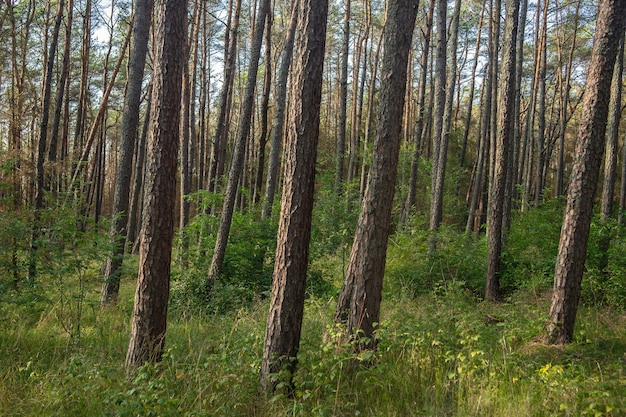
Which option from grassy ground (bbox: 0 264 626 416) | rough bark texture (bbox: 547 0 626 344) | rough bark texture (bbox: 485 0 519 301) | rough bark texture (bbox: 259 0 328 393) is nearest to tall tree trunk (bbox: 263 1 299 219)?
rough bark texture (bbox: 485 0 519 301)

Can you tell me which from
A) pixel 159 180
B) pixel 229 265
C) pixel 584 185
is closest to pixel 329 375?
pixel 159 180

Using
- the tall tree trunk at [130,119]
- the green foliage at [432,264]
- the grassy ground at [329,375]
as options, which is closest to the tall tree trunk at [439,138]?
the green foliage at [432,264]

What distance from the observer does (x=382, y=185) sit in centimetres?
479

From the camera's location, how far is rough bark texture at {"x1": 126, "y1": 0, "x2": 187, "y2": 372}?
4.62 meters

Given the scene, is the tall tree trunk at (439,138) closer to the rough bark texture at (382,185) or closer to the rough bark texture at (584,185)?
the rough bark texture at (584,185)

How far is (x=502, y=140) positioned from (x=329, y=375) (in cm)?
611

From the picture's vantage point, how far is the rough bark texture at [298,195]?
421 cm

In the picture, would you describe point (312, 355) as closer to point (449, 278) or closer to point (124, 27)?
point (449, 278)

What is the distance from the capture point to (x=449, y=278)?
9.45 m

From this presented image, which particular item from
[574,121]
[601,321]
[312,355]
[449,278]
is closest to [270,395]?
[312,355]

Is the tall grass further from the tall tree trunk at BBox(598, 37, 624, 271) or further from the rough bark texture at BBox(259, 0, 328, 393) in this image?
the tall tree trunk at BBox(598, 37, 624, 271)

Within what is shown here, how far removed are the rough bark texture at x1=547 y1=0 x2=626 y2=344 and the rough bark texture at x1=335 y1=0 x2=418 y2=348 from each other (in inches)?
99.5

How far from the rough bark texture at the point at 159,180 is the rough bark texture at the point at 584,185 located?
4.80 metres

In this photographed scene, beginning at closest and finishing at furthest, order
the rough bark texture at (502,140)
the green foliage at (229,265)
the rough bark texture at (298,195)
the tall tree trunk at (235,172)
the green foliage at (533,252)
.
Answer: the rough bark texture at (298,195)
the rough bark texture at (502,140)
the green foliage at (229,265)
the green foliage at (533,252)
the tall tree trunk at (235,172)
